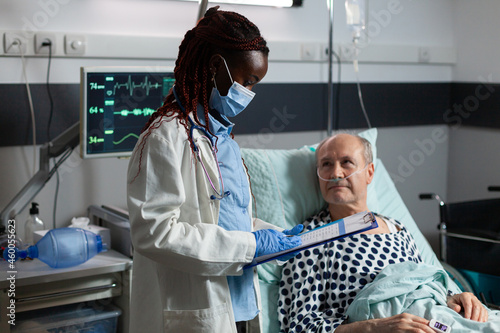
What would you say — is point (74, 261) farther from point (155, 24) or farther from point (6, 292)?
point (155, 24)

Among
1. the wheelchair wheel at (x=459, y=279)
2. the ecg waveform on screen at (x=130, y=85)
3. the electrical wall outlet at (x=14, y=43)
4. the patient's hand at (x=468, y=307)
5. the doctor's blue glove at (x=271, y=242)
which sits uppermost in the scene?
the electrical wall outlet at (x=14, y=43)

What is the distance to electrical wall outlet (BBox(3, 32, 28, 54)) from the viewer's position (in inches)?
88.3

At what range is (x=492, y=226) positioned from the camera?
9.00ft

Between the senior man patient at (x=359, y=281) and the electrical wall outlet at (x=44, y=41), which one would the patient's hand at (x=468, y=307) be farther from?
the electrical wall outlet at (x=44, y=41)

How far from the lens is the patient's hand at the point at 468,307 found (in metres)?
1.78

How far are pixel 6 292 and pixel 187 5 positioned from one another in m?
1.48

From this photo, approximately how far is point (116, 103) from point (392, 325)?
4.14ft

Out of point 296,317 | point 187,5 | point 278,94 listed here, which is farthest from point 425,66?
point 296,317

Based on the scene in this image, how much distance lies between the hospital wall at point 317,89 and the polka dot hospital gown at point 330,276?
39.4 inches

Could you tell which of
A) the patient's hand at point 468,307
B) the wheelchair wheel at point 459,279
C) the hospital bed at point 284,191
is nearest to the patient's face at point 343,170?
the hospital bed at point 284,191

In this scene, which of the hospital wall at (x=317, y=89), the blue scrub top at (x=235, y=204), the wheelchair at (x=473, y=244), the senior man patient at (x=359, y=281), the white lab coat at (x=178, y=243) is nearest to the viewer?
the white lab coat at (x=178, y=243)

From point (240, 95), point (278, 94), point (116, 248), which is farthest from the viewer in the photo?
point (278, 94)

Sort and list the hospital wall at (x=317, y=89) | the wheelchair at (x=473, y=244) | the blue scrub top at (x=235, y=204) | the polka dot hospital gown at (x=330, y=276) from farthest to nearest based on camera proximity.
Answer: the wheelchair at (x=473, y=244) → the hospital wall at (x=317, y=89) → the polka dot hospital gown at (x=330, y=276) → the blue scrub top at (x=235, y=204)

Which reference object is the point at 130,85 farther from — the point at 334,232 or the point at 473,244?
the point at 473,244
